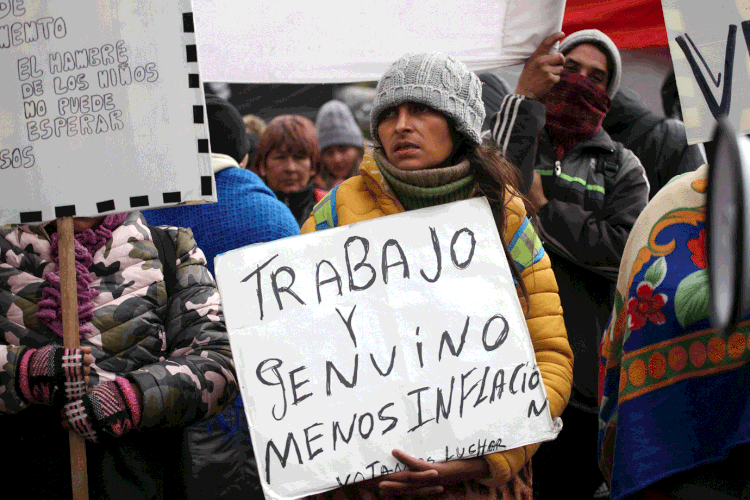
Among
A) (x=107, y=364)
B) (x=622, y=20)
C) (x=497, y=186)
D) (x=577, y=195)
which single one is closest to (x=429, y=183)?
(x=497, y=186)

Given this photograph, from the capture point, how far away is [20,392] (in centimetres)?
181

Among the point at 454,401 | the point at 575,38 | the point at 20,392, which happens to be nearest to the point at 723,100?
the point at 454,401

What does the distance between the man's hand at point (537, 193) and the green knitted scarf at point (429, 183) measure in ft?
3.05

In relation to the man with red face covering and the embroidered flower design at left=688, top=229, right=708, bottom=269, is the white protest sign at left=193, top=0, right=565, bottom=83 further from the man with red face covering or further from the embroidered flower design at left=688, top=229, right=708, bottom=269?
the embroidered flower design at left=688, top=229, right=708, bottom=269

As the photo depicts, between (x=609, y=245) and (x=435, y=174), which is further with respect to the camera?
(x=609, y=245)

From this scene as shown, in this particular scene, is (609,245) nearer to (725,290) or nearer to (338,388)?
(338,388)

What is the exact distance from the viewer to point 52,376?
5.95 feet

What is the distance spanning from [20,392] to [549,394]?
1.31 meters

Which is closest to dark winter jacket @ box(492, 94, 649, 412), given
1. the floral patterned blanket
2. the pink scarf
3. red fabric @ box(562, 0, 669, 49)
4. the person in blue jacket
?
the floral patterned blanket

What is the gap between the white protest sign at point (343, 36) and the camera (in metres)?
2.98

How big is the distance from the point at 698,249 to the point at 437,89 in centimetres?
81

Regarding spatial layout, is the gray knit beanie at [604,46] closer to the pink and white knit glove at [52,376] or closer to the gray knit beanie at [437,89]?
the gray knit beanie at [437,89]

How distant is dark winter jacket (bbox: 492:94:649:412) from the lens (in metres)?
2.87

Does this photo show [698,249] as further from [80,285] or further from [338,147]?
[338,147]
